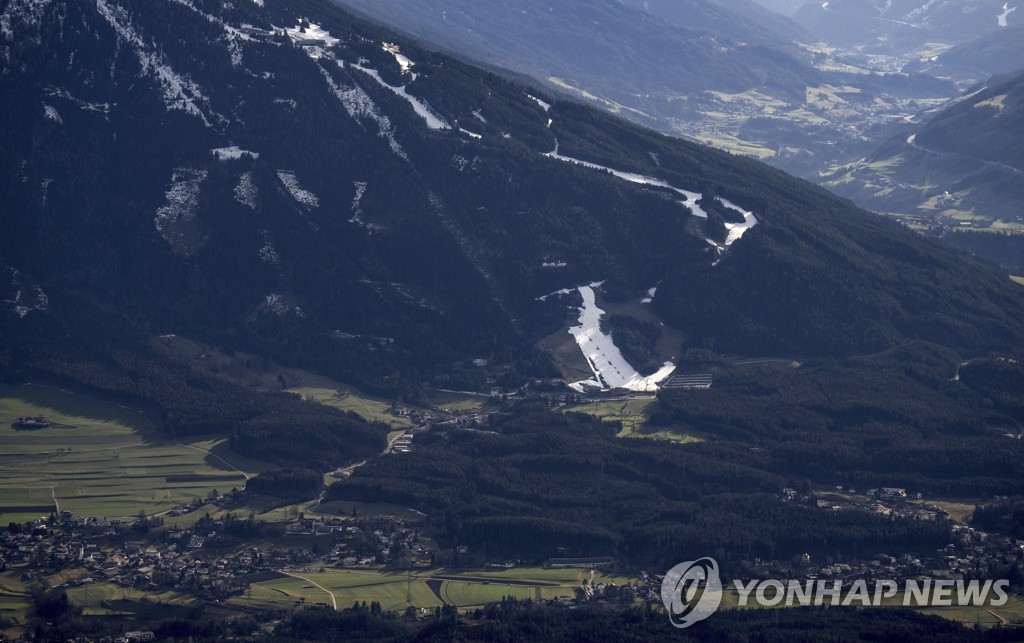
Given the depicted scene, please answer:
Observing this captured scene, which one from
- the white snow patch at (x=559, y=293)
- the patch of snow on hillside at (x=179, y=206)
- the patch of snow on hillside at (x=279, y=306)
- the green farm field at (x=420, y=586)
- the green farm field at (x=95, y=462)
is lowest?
the green farm field at (x=420, y=586)

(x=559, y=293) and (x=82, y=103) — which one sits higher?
(x=82, y=103)

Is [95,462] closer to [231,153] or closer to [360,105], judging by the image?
[231,153]

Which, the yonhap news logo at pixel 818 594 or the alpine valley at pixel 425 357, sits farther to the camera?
the alpine valley at pixel 425 357

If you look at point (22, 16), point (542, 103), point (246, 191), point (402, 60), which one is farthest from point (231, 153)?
point (542, 103)

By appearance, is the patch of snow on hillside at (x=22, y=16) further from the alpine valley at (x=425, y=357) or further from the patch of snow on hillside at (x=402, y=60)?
the patch of snow on hillside at (x=402, y=60)

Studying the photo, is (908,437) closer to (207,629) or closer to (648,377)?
(648,377)

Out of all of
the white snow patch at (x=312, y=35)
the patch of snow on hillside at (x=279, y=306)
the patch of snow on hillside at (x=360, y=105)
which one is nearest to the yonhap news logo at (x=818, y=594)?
the patch of snow on hillside at (x=279, y=306)
